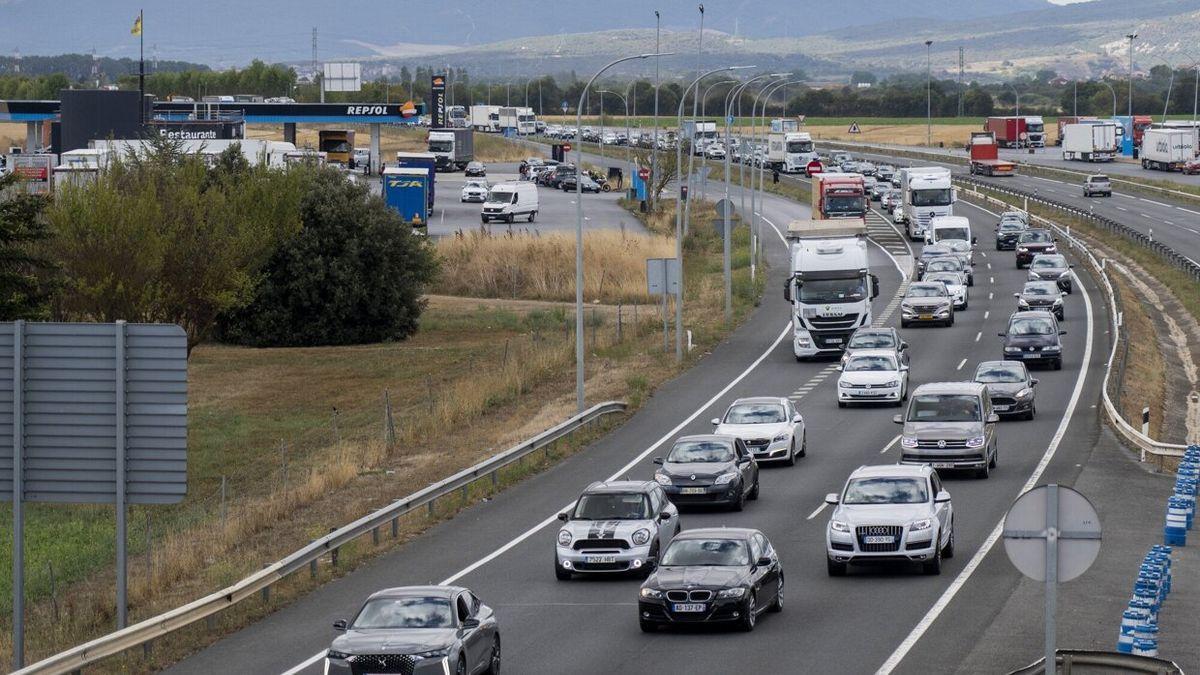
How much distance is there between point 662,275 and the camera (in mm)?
48281

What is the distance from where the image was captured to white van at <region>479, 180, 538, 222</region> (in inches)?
4003

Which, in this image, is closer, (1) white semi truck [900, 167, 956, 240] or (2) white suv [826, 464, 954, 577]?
(2) white suv [826, 464, 954, 577]

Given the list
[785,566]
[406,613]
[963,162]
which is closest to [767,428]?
[785,566]

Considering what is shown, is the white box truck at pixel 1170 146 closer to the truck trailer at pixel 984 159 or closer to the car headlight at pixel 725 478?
the truck trailer at pixel 984 159

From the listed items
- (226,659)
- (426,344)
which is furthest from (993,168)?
(226,659)

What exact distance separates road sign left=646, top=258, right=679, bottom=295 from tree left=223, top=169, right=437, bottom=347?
62.7 feet

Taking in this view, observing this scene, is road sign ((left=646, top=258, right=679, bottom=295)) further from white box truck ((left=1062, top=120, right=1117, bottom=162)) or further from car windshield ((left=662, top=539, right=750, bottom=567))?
white box truck ((left=1062, top=120, right=1117, bottom=162))

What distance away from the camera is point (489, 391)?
47.0 meters

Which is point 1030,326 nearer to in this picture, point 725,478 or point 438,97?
point 725,478

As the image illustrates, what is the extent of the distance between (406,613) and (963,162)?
446 ft

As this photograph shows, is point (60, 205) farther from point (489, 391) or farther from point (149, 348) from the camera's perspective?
point (149, 348)

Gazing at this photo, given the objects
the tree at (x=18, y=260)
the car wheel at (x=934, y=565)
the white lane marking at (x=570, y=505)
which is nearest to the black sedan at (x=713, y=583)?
the car wheel at (x=934, y=565)

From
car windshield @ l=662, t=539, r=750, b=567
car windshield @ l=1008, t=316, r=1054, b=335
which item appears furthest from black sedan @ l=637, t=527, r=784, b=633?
car windshield @ l=1008, t=316, r=1054, b=335

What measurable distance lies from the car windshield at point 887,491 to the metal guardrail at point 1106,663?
8.79 meters
